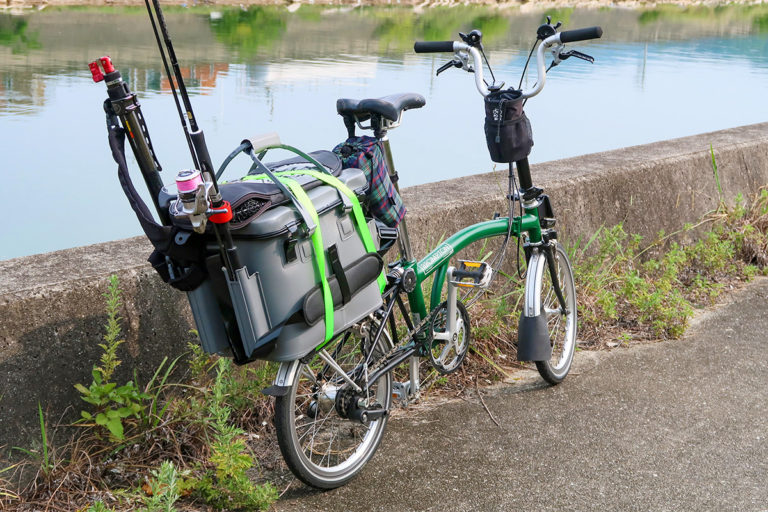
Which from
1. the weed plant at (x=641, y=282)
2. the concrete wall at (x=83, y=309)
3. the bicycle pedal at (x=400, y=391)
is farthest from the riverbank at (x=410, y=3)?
the bicycle pedal at (x=400, y=391)

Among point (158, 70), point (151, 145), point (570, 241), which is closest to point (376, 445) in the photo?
point (151, 145)

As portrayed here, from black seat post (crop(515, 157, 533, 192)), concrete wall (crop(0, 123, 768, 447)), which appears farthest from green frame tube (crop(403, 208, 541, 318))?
concrete wall (crop(0, 123, 768, 447))

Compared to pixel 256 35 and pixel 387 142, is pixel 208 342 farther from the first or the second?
pixel 256 35

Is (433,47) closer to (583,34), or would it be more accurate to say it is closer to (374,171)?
(583,34)

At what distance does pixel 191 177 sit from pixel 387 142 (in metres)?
1.02

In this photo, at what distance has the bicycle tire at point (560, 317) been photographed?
3.58 meters

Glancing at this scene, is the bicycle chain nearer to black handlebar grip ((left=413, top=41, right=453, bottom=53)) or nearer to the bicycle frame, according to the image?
the bicycle frame

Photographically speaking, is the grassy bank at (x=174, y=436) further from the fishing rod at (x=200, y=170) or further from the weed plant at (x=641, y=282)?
the fishing rod at (x=200, y=170)

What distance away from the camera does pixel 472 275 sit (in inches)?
123

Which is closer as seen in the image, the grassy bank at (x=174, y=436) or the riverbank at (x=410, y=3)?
the grassy bank at (x=174, y=436)

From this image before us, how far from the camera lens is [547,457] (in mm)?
2957

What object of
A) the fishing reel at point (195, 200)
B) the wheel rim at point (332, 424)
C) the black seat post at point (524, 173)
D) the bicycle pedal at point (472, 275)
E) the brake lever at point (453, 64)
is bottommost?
the wheel rim at point (332, 424)

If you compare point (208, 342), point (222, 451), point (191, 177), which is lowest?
point (222, 451)

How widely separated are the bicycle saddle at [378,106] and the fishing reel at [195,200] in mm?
822
